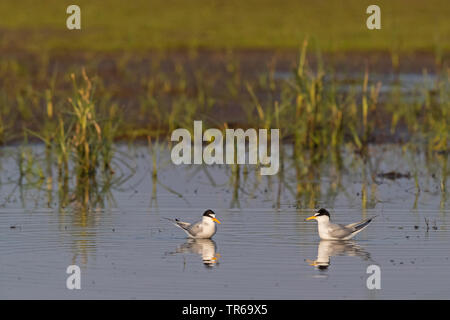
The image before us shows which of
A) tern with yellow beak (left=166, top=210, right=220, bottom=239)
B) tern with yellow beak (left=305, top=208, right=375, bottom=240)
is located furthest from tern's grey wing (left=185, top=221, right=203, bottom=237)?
tern with yellow beak (left=305, top=208, right=375, bottom=240)

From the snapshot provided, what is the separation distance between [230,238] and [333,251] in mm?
1014

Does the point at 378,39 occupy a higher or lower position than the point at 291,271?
higher

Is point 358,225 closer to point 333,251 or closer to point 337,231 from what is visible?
point 337,231

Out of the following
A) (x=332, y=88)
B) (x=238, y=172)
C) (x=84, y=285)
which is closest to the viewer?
(x=84, y=285)

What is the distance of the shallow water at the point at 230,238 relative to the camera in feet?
28.4

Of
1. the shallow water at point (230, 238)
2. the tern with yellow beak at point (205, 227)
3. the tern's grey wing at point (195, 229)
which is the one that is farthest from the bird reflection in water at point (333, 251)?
the tern's grey wing at point (195, 229)

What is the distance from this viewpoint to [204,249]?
Answer: 33.5 ft

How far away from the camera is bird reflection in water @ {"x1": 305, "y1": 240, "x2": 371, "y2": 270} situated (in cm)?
954

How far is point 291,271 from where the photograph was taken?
360 inches

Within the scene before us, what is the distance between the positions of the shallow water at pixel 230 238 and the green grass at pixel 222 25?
15.2 m

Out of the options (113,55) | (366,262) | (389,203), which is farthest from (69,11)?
(366,262)

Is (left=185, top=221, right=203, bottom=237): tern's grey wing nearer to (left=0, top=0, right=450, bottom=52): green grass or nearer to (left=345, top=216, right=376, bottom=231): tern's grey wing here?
(left=345, top=216, right=376, bottom=231): tern's grey wing

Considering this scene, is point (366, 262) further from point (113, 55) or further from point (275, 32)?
point (275, 32)
